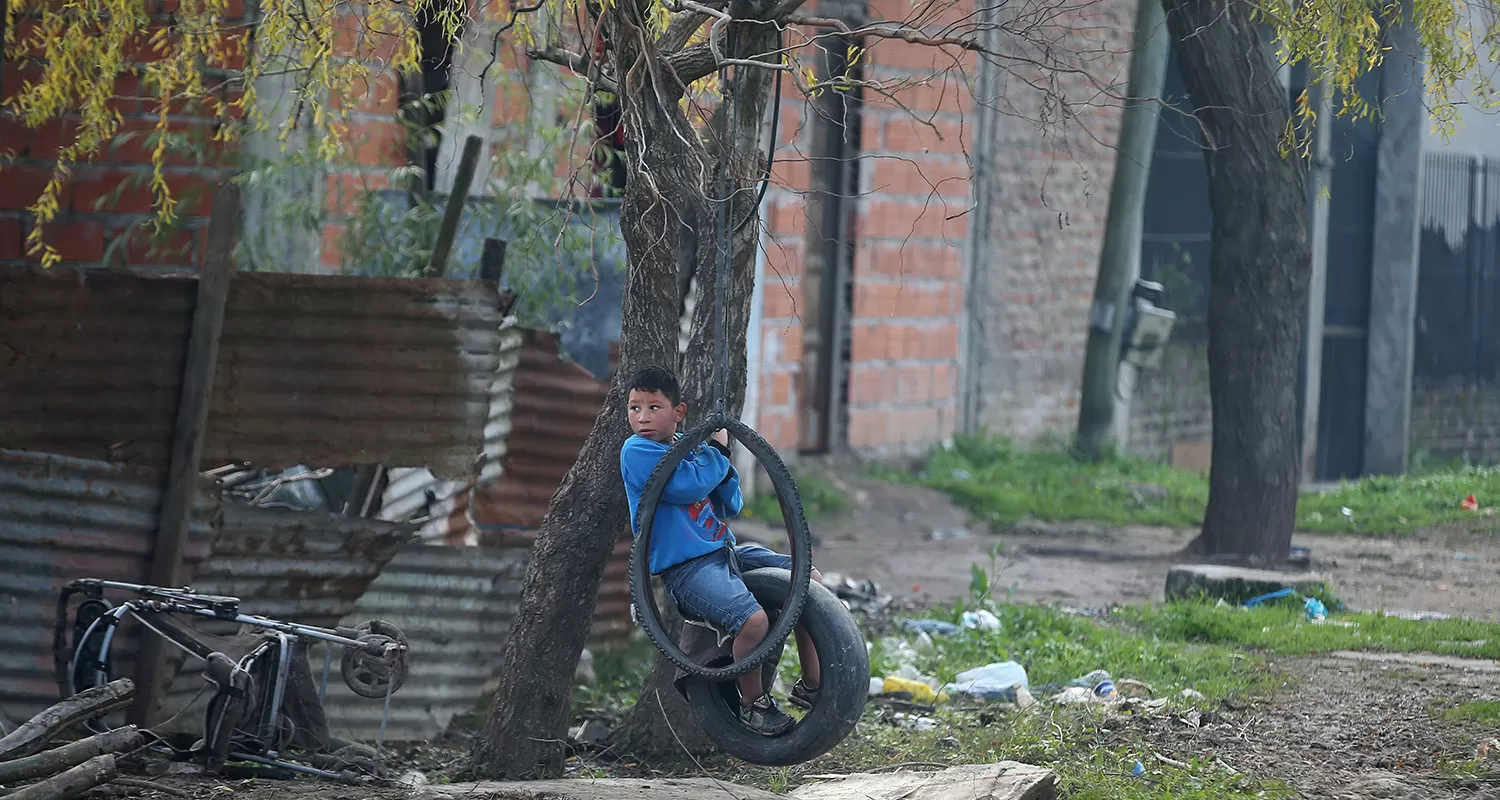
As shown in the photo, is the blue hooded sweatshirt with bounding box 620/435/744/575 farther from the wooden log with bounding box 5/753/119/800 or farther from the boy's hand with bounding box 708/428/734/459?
the wooden log with bounding box 5/753/119/800

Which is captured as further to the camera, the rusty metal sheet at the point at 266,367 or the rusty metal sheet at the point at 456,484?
the rusty metal sheet at the point at 456,484

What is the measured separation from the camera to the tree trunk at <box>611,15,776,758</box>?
19.0 feet

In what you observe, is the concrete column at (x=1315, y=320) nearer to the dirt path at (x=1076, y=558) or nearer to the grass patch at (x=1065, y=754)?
the dirt path at (x=1076, y=558)

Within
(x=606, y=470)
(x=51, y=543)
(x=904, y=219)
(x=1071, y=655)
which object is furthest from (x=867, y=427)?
(x=51, y=543)

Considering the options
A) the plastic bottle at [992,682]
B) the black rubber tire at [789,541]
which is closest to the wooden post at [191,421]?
the black rubber tire at [789,541]

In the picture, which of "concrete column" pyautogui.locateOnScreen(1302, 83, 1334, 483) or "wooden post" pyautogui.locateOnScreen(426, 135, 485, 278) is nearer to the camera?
"wooden post" pyautogui.locateOnScreen(426, 135, 485, 278)

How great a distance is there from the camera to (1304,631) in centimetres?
795

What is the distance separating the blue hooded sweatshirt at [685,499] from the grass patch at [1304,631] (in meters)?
3.91

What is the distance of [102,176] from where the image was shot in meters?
8.13

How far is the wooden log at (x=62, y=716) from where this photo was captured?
4.76 metres

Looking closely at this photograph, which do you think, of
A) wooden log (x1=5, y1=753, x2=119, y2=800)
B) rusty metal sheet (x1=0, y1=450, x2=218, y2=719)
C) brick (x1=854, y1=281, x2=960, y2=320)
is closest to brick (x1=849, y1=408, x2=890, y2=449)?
brick (x1=854, y1=281, x2=960, y2=320)

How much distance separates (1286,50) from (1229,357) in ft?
13.3

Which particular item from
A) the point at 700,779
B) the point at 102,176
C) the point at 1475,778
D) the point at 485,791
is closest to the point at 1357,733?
the point at 1475,778

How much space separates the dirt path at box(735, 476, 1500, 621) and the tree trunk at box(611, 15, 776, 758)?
3.54 m
